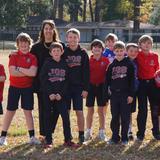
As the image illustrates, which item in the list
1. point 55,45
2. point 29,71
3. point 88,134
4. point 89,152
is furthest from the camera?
point 88,134

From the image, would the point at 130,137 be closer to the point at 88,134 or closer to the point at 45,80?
the point at 88,134

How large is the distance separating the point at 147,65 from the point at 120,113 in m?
0.92

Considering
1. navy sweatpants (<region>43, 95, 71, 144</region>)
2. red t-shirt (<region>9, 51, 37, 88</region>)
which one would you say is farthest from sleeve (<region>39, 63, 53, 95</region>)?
red t-shirt (<region>9, 51, 37, 88</region>)

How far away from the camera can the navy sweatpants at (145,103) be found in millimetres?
8248

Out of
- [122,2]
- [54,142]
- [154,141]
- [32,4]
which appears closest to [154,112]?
[154,141]

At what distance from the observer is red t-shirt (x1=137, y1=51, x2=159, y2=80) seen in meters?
8.19

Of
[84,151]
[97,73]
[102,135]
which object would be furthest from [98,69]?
[84,151]

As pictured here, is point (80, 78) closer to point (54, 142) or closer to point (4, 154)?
point (54, 142)

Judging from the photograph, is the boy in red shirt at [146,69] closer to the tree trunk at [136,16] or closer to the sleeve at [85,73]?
the sleeve at [85,73]

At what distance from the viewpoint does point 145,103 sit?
8.39 meters

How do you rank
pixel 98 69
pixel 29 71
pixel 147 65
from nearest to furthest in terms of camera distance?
pixel 29 71, pixel 147 65, pixel 98 69

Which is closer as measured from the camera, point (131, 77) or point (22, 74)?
point (22, 74)

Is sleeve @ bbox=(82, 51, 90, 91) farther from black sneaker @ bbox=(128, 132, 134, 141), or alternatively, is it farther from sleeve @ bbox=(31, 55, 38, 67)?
black sneaker @ bbox=(128, 132, 134, 141)

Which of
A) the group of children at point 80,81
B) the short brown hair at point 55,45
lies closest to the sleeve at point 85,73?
the group of children at point 80,81
